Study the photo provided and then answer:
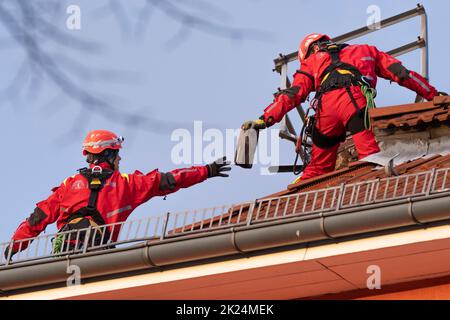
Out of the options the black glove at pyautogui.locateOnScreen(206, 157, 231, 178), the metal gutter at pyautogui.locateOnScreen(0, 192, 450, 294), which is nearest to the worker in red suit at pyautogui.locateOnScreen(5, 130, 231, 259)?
the black glove at pyautogui.locateOnScreen(206, 157, 231, 178)

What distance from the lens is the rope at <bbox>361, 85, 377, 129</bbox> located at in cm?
1427

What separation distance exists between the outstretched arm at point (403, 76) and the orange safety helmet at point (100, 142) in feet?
9.21

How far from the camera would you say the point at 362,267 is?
10586 millimetres

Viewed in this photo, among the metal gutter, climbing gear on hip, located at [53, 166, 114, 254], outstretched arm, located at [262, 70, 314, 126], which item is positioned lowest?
the metal gutter

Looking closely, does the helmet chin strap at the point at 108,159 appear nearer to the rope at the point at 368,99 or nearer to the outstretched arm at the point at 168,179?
the outstretched arm at the point at 168,179

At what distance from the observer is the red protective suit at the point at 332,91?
14.6 metres

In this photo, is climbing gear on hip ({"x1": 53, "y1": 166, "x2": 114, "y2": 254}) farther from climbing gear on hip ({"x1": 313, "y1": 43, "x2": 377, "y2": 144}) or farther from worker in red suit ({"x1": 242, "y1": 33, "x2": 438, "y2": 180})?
climbing gear on hip ({"x1": 313, "y1": 43, "x2": 377, "y2": 144})

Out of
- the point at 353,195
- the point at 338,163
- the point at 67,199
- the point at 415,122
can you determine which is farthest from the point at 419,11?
the point at 353,195

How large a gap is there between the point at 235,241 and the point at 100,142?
4325mm

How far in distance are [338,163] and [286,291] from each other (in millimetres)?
4761

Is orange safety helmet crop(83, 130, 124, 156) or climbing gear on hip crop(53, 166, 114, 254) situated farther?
orange safety helmet crop(83, 130, 124, 156)

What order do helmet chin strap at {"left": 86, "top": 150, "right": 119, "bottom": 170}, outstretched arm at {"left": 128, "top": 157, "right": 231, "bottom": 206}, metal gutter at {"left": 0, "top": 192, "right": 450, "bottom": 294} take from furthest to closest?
helmet chin strap at {"left": 86, "top": 150, "right": 119, "bottom": 170} → outstretched arm at {"left": 128, "top": 157, "right": 231, "bottom": 206} → metal gutter at {"left": 0, "top": 192, "right": 450, "bottom": 294}

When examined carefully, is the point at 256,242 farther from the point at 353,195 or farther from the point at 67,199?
the point at 67,199

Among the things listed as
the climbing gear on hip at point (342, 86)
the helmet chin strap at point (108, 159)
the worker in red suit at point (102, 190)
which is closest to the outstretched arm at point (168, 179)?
the worker in red suit at point (102, 190)
